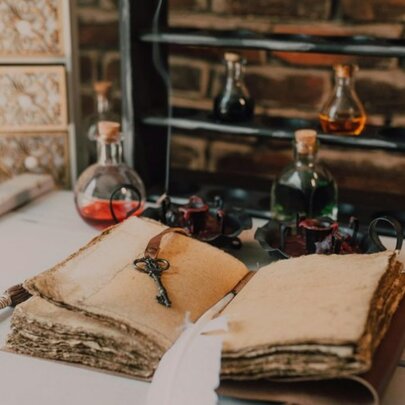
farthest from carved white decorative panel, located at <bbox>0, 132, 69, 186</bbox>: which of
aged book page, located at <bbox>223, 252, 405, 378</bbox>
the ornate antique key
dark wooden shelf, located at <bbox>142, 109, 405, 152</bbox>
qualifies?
aged book page, located at <bbox>223, 252, 405, 378</bbox>

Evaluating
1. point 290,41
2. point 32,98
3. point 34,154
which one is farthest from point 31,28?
point 290,41

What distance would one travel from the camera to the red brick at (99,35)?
1931 mm

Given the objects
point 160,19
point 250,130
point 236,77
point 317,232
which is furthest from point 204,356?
point 160,19

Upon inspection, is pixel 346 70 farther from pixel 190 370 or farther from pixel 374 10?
pixel 190 370

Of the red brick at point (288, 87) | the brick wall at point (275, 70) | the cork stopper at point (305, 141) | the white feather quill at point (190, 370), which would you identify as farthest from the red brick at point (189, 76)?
the white feather quill at point (190, 370)

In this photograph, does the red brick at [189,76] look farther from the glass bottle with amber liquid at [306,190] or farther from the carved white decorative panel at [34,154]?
the glass bottle with amber liquid at [306,190]

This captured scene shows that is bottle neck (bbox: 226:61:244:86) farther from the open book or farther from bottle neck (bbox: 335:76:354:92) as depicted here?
the open book

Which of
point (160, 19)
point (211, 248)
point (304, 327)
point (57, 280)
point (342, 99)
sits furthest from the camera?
point (160, 19)

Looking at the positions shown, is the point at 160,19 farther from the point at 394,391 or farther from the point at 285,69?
the point at 394,391

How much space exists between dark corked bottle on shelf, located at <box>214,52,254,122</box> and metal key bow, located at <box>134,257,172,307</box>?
0.62m

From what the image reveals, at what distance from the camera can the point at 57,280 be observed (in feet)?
3.84

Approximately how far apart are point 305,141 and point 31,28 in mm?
718

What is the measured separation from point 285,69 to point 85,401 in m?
1.21

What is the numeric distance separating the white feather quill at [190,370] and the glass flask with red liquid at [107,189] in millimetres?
608
